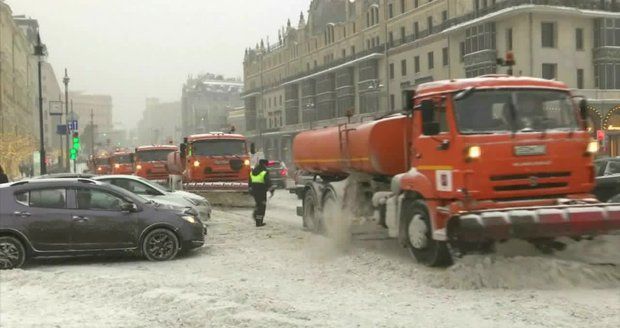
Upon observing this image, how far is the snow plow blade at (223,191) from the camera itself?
23109 mm

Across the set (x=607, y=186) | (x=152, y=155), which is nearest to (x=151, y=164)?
(x=152, y=155)

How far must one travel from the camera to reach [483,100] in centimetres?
937

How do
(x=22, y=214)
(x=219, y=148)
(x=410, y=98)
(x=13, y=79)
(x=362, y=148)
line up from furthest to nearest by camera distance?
(x=13, y=79), (x=219, y=148), (x=362, y=148), (x=22, y=214), (x=410, y=98)

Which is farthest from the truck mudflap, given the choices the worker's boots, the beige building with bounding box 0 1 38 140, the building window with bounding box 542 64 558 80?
the beige building with bounding box 0 1 38 140

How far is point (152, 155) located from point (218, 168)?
819cm

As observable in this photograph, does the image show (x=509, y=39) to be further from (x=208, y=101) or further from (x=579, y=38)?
(x=208, y=101)

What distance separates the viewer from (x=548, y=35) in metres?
50.4

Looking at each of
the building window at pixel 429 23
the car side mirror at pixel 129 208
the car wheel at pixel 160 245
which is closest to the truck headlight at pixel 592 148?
the car wheel at pixel 160 245

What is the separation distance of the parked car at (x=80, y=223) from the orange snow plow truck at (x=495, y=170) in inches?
166

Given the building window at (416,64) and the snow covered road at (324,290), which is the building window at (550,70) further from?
the snow covered road at (324,290)

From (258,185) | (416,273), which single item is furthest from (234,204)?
(416,273)

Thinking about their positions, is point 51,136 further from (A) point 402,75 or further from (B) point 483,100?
(B) point 483,100

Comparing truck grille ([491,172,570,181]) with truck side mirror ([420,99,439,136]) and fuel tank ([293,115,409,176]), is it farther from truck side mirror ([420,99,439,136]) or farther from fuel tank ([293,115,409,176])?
fuel tank ([293,115,409,176])

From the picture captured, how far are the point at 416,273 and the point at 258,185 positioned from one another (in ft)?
27.0
